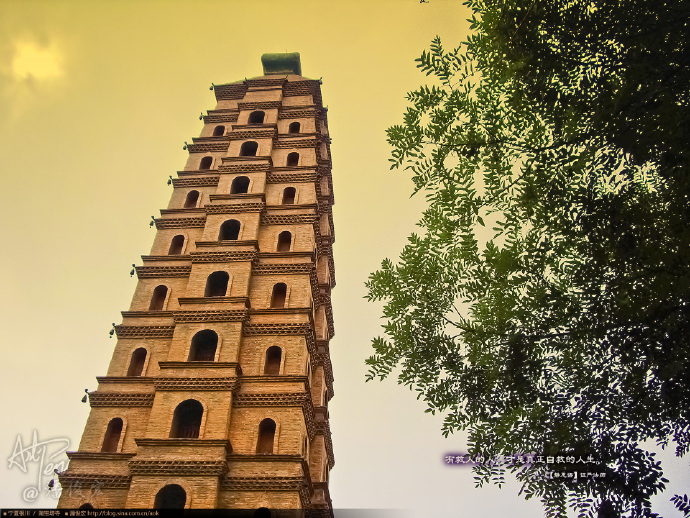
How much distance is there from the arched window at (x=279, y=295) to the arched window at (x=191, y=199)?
6124 millimetres

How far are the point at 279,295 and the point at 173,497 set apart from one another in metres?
7.42

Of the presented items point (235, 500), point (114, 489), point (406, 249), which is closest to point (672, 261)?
point (406, 249)

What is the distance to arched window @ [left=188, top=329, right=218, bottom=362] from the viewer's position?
2127 cm

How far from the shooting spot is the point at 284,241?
84.5ft

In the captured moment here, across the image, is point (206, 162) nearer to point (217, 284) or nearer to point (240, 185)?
point (240, 185)

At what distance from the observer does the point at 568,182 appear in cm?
857

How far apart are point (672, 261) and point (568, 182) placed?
1.61 metres

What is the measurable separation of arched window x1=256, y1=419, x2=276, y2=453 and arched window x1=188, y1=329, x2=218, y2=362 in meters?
2.67

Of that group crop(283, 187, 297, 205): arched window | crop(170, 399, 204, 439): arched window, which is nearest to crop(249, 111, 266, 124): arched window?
crop(283, 187, 297, 205): arched window

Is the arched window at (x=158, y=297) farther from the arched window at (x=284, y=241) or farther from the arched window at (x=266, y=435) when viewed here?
the arched window at (x=266, y=435)

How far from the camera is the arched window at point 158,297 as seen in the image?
23.6 meters

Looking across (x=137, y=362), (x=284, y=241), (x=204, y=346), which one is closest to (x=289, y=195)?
(x=284, y=241)

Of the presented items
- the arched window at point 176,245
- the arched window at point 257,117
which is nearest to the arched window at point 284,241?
the arched window at point 176,245

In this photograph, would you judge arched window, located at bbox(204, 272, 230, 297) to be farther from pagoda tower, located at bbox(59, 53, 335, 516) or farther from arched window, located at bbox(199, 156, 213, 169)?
arched window, located at bbox(199, 156, 213, 169)
